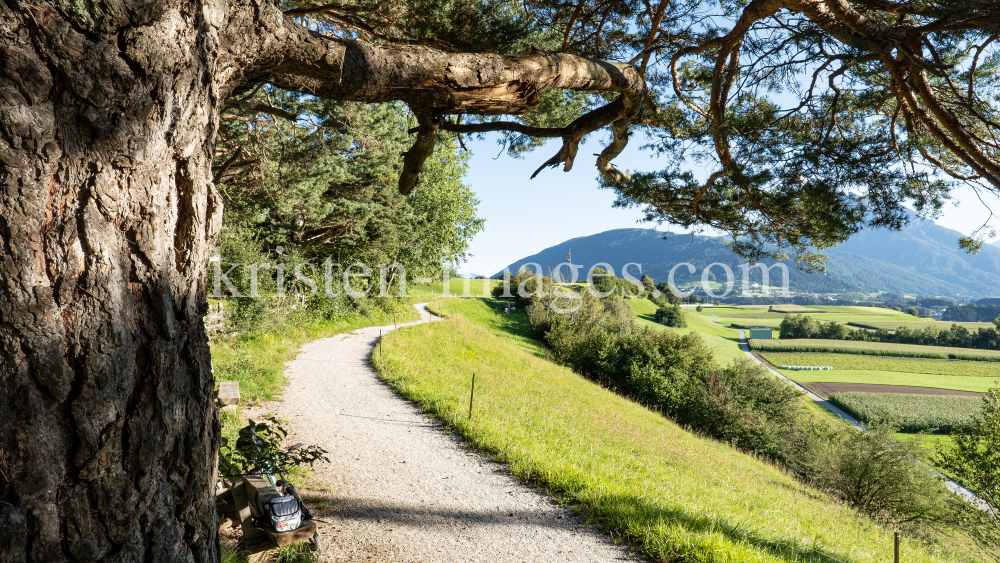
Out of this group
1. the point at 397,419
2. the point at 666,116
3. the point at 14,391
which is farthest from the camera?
the point at 397,419

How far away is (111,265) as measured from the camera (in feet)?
5.13

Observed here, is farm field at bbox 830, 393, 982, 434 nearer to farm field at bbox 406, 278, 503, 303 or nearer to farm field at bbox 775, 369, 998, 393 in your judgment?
farm field at bbox 775, 369, 998, 393

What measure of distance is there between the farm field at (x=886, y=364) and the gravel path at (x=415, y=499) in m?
77.1

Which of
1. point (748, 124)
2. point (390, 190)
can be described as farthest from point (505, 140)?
point (390, 190)

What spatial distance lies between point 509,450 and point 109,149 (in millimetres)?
6180

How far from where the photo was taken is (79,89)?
1.46 metres

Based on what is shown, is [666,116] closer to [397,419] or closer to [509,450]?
[509,450]

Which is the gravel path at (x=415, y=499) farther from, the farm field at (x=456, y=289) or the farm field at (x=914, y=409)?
the farm field at (x=914, y=409)

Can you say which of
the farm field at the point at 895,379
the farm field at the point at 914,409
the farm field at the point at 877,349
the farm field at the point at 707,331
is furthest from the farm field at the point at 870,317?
the farm field at the point at 914,409

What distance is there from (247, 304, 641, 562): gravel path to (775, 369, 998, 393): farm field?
66.1m

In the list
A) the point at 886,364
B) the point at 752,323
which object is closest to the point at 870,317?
the point at 752,323

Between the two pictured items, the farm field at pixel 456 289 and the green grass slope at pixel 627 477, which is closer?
the green grass slope at pixel 627 477

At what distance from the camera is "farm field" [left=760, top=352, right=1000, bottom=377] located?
6525cm

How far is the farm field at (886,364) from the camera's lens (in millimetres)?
65250
